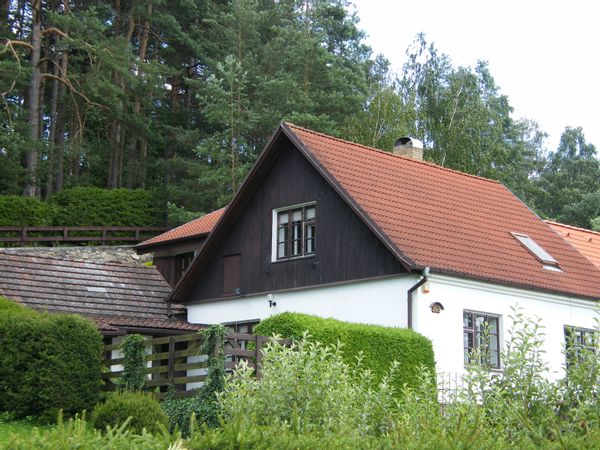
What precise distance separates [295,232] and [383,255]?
3.43 m

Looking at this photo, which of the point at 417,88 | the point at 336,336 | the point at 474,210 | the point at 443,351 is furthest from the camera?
the point at 417,88

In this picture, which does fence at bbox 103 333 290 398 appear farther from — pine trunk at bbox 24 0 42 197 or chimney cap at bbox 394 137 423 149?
pine trunk at bbox 24 0 42 197

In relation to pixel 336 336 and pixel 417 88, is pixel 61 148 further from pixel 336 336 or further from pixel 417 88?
pixel 336 336

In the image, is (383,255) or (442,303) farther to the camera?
(383,255)

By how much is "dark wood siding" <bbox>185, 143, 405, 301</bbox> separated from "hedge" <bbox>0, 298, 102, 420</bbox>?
7.16 m

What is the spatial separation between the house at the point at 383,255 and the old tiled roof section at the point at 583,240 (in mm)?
2173

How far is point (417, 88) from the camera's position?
56.3 meters

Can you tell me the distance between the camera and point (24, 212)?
42812mm

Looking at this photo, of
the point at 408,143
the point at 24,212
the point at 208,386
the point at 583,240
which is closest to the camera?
the point at 208,386

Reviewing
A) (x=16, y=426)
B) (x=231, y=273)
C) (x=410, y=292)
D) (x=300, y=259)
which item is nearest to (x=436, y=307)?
(x=410, y=292)

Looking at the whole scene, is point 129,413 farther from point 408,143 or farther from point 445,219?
point 408,143

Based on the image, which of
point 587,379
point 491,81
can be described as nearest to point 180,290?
point 587,379

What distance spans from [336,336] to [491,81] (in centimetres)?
4886

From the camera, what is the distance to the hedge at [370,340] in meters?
18.7
